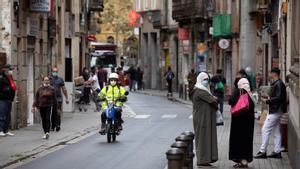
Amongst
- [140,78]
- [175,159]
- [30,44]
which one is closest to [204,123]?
[175,159]

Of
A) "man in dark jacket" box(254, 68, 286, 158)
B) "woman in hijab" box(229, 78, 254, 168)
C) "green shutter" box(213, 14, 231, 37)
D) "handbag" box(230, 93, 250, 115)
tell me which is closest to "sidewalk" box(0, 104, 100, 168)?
"woman in hijab" box(229, 78, 254, 168)

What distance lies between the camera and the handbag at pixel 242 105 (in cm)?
1733

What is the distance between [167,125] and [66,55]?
43.9ft

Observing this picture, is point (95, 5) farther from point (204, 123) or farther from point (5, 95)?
point (204, 123)

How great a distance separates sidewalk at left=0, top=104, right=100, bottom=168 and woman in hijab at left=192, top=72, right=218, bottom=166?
12.5 ft

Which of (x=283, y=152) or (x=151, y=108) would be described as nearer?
(x=283, y=152)

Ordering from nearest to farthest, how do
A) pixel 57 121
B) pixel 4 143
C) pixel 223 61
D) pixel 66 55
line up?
pixel 4 143, pixel 57 121, pixel 66 55, pixel 223 61

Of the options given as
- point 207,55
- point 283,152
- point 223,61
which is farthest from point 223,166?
point 207,55

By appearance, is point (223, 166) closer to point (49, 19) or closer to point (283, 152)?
point (283, 152)

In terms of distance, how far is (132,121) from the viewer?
112 ft

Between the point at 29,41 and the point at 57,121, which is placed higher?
the point at 29,41

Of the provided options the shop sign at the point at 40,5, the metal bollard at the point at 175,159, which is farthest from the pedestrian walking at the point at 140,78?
the metal bollard at the point at 175,159

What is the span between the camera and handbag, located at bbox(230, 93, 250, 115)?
17.3 metres

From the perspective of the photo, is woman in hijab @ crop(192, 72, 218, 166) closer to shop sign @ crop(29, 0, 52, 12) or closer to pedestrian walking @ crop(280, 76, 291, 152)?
pedestrian walking @ crop(280, 76, 291, 152)
